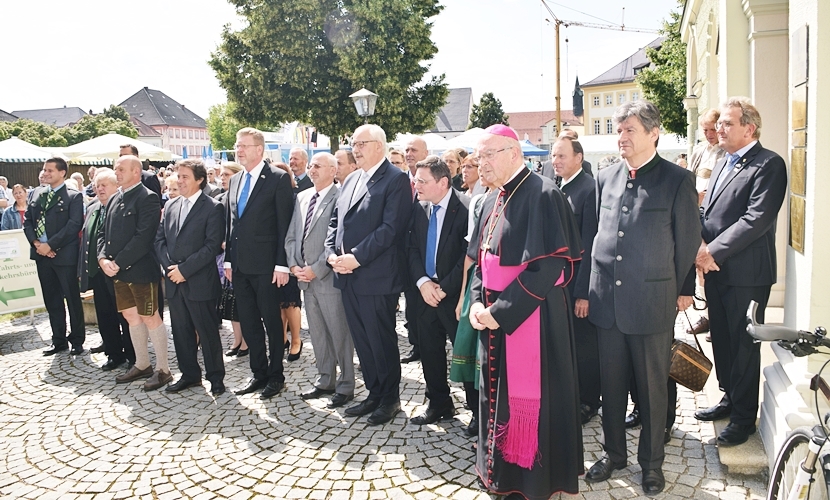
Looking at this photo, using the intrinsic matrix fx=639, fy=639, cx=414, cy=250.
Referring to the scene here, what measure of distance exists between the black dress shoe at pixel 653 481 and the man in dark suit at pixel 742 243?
24.4 inches

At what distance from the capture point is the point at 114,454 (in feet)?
15.3

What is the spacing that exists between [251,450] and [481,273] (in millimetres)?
2234

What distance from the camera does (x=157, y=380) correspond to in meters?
6.14

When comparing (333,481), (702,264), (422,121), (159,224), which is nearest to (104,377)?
(159,224)

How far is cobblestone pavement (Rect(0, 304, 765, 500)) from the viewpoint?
3926mm

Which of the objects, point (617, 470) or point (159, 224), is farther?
point (159, 224)

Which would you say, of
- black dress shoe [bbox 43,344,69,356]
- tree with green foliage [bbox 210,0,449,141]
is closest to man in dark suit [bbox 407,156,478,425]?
black dress shoe [bbox 43,344,69,356]

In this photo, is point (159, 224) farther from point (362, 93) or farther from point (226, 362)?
point (362, 93)

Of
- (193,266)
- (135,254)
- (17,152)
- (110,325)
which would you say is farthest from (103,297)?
(17,152)

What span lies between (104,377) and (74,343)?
3.95 ft

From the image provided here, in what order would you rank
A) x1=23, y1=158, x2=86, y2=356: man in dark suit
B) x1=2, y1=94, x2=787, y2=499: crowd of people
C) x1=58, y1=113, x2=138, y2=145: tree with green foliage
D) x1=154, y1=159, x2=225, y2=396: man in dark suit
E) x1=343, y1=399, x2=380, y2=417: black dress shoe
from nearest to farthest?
x1=2, y1=94, x2=787, y2=499: crowd of people
x1=343, y1=399, x2=380, y2=417: black dress shoe
x1=154, y1=159, x2=225, y2=396: man in dark suit
x1=23, y1=158, x2=86, y2=356: man in dark suit
x1=58, y1=113, x2=138, y2=145: tree with green foliage

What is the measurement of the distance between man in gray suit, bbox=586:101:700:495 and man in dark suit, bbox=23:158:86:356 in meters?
6.24

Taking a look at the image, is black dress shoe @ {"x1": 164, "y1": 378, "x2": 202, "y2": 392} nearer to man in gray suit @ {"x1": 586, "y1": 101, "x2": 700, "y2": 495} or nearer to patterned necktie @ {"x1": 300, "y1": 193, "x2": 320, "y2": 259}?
patterned necktie @ {"x1": 300, "y1": 193, "x2": 320, "y2": 259}

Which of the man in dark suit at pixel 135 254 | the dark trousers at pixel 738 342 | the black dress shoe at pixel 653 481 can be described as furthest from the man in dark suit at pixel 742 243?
the man in dark suit at pixel 135 254
